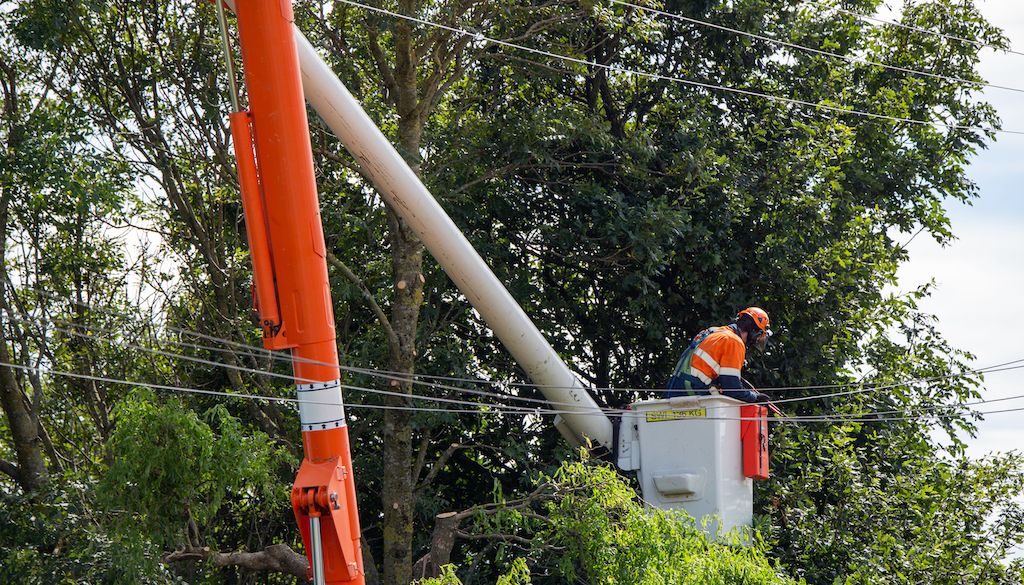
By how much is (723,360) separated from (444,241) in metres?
3.29

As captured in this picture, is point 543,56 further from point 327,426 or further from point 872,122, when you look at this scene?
point 327,426

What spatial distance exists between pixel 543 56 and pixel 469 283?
479cm

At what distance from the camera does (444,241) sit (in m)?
12.4

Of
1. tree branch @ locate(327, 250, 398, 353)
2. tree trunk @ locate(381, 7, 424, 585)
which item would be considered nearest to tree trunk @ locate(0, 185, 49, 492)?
tree branch @ locate(327, 250, 398, 353)

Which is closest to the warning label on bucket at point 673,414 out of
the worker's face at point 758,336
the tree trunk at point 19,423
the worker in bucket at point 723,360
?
the worker in bucket at point 723,360

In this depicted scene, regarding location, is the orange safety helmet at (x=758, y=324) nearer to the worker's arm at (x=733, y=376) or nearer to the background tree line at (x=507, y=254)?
the worker's arm at (x=733, y=376)

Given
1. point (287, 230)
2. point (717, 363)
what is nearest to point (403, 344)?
point (717, 363)

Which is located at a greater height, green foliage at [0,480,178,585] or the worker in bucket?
the worker in bucket

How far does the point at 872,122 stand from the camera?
19.1 meters

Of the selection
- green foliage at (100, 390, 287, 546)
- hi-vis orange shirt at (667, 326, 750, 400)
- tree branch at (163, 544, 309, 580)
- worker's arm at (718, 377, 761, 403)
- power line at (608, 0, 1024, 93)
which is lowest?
tree branch at (163, 544, 309, 580)

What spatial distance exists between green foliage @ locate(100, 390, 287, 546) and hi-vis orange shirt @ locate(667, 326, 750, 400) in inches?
179

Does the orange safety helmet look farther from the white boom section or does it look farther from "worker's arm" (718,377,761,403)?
the white boom section

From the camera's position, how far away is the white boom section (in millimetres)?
11016

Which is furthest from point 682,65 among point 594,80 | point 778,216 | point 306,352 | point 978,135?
point 306,352
